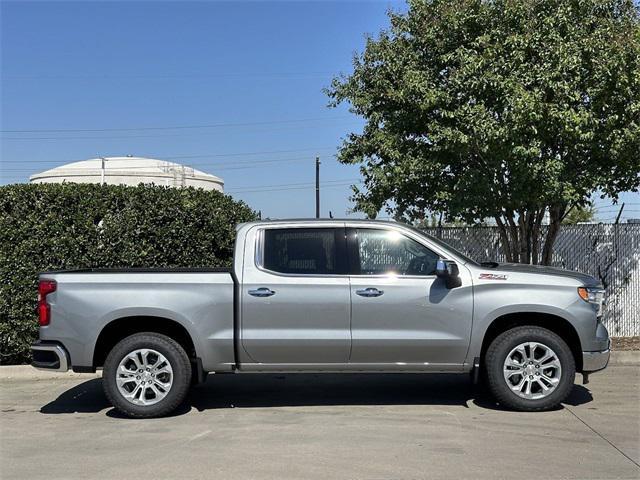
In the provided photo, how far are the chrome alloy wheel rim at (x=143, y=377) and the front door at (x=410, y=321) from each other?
6.07 ft

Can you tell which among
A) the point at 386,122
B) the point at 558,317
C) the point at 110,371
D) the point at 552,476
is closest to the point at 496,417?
the point at 558,317

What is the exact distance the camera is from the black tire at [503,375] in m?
6.24

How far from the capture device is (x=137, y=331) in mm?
6543

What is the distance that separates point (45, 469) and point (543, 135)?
713cm

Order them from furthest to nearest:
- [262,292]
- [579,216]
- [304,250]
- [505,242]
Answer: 1. [579,216]
2. [505,242]
3. [304,250]
4. [262,292]

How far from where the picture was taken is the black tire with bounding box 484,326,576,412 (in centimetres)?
624

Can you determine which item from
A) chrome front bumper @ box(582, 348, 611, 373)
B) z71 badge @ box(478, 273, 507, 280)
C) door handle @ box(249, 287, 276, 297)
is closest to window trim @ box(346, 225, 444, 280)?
z71 badge @ box(478, 273, 507, 280)

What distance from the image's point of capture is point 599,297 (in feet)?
21.1

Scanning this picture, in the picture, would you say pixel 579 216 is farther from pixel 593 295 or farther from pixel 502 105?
pixel 593 295

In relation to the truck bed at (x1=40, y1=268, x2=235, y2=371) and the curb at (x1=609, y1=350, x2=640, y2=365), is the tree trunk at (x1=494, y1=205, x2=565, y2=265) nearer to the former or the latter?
the curb at (x1=609, y1=350, x2=640, y2=365)

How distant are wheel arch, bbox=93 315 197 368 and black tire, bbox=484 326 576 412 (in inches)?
116

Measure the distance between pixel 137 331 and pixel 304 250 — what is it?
190cm

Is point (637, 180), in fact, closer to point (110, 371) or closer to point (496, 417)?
point (496, 417)

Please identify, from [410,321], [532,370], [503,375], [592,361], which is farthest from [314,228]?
[592,361]
